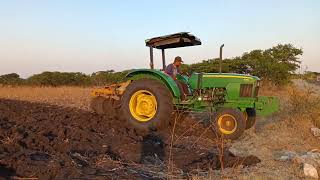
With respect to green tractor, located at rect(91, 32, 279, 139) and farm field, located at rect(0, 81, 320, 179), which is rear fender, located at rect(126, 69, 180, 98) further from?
farm field, located at rect(0, 81, 320, 179)

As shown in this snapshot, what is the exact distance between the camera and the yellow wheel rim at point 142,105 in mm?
9172

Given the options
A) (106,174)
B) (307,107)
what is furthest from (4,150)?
(307,107)

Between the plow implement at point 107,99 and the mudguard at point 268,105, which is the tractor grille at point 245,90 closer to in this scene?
the mudguard at point 268,105

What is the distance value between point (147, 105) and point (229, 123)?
1.78 meters

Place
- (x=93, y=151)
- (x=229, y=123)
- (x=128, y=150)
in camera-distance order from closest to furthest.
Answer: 1. (x=93, y=151)
2. (x=128, y=150)
3. (x=229, y=123)

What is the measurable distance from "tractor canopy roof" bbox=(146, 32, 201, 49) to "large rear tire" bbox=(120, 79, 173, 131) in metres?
0.90

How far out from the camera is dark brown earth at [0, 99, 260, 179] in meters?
4.85

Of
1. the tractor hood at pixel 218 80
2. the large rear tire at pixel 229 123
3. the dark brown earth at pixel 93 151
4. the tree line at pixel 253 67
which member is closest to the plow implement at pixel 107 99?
the dark brown earth at pixel 93 151

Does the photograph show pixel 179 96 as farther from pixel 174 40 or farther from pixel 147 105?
pixel 174 40

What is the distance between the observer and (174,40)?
9.37 m

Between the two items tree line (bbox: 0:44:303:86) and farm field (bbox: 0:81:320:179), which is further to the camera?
tree line (bbox: 0:44:303:86)

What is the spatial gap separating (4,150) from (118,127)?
3.34 metres

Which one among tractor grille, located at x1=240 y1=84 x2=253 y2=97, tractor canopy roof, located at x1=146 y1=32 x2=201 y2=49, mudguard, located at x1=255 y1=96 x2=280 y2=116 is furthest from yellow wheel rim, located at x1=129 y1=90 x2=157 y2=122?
mudguard, located at x1=255 y1=96 x2=280 y2=116

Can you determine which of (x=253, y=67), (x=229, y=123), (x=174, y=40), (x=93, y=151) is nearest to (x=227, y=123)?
(x=229, y=123)
